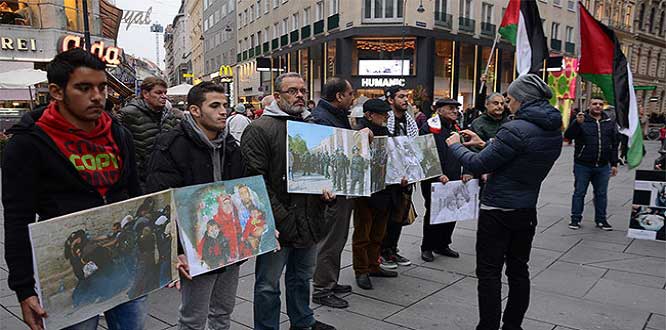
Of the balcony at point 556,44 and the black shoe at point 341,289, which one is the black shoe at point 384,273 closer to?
the black shoe at point 341,289

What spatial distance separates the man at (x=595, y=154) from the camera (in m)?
6.81

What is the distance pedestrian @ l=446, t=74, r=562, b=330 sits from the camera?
10.5 feet

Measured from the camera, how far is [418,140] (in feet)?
16.1

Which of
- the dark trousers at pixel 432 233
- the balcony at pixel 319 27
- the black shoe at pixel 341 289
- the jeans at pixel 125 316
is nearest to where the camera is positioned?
the jeans at pixel 125 316

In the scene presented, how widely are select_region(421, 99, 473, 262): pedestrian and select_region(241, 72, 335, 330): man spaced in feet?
7.41

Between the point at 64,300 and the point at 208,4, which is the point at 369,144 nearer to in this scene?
the point at 64,300

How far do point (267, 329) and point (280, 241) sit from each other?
0.67 metres

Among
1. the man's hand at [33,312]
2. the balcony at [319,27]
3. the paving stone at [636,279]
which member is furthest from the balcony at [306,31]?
the man's hand at [33,312]

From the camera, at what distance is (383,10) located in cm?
2991

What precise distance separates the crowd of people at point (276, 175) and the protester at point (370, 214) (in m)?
0.01

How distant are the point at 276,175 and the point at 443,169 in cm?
284

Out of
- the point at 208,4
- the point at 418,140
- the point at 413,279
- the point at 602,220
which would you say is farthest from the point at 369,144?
the point at 208,4

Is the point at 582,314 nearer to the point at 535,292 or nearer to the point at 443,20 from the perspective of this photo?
the point at 535,292

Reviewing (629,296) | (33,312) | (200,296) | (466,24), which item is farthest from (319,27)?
(33,312)
